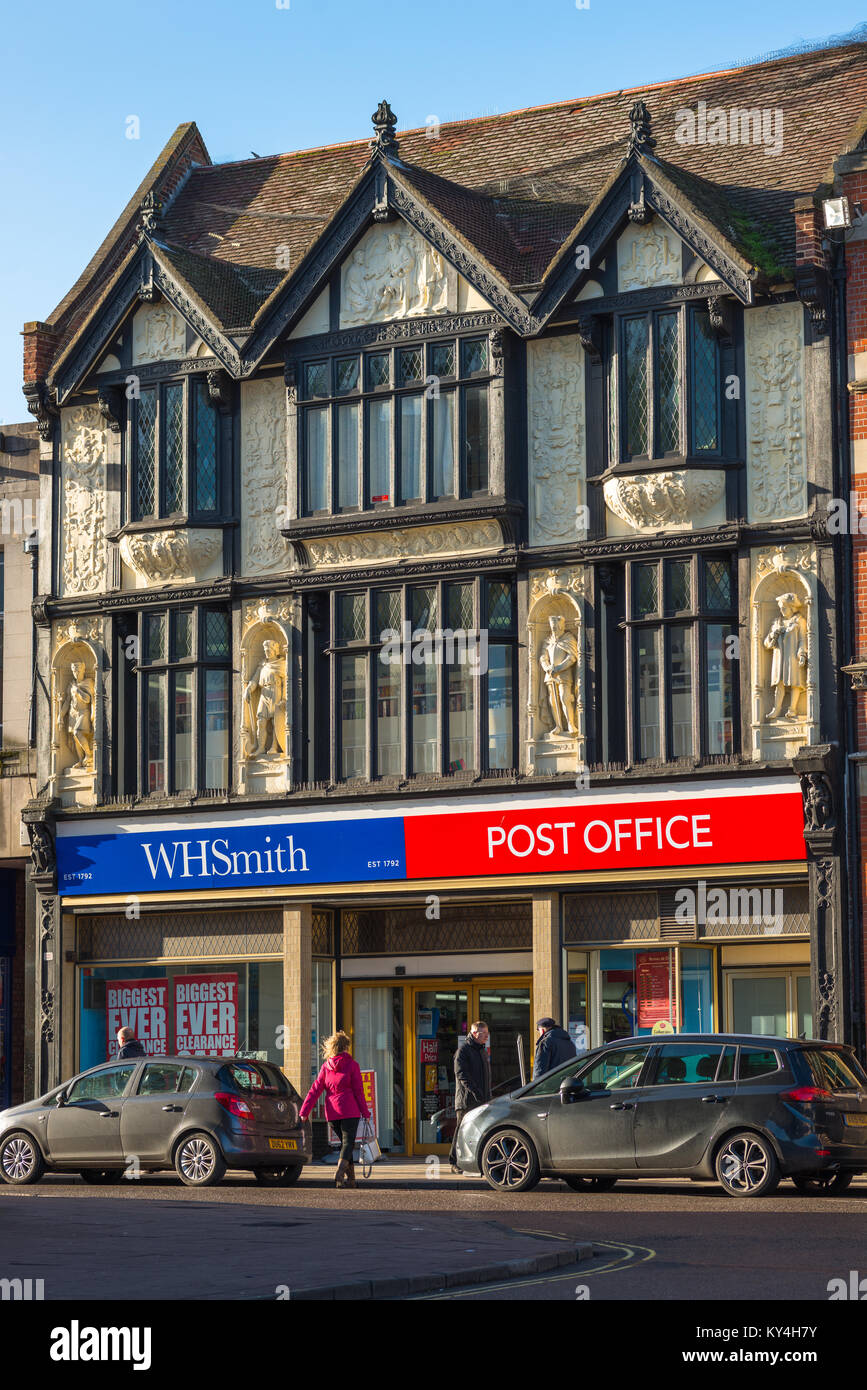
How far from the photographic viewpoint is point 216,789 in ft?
96.4

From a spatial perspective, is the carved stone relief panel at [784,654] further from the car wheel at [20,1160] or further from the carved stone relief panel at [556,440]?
the car wheel at [20,1160]

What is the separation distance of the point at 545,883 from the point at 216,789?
17.9 feet

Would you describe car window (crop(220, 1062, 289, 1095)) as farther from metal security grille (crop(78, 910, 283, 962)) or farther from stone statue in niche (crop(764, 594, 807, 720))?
stone statue in niche (crop(764, 594, 807, 720))

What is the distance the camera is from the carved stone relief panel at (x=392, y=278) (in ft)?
93.0

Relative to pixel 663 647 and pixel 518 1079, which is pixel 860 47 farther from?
pixel 518 1079

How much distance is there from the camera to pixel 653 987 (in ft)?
87.4

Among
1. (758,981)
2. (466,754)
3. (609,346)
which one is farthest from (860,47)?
(758,981)

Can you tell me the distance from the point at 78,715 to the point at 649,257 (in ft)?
36.1

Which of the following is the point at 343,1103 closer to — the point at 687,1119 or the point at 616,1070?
the point at 616,1070

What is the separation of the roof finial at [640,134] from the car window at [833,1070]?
12.8 meters

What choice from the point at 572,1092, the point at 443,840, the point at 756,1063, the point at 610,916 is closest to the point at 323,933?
the point at 443,840

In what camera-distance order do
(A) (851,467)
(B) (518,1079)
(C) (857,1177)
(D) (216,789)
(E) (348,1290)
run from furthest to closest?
1. (D) (216,789)
2. (B) (518,1079)
3. (A) (851,467)
4. (C) (857,1177)
5. (E) (348,1290)

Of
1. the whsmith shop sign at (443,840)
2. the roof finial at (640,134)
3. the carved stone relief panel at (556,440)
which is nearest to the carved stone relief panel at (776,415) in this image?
the carved stone relief panel at (556,440)

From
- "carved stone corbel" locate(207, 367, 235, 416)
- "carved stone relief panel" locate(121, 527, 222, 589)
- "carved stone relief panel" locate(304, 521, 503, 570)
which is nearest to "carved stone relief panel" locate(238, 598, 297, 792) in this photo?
"carved stone relief panel" locate(304, 521, 503, 570)
